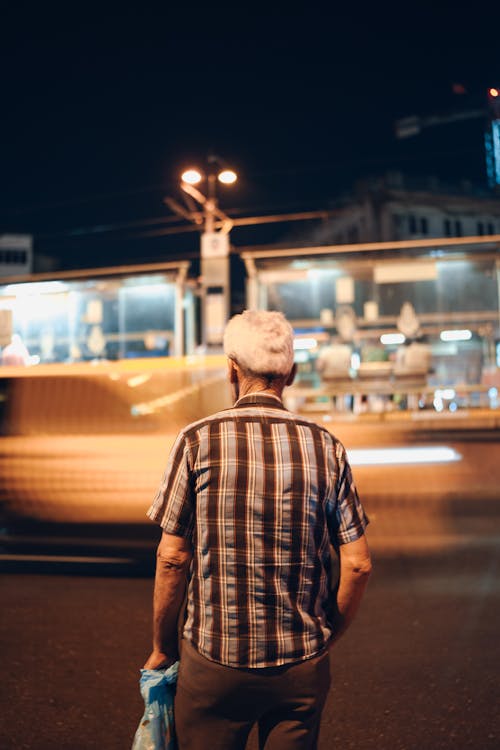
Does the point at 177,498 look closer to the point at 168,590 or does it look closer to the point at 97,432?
the point at 168,590

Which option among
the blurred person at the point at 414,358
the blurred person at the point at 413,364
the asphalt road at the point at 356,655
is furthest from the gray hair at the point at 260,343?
the blurred person at the point at 414,358

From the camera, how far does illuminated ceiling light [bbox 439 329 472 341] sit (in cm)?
1130

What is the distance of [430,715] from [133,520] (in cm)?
280

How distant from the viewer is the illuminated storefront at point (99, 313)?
38.8ft

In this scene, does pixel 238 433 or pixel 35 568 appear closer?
pixel 238 433

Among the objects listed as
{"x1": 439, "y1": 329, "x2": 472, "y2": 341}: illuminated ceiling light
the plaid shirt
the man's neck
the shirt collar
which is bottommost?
the plaid shirt

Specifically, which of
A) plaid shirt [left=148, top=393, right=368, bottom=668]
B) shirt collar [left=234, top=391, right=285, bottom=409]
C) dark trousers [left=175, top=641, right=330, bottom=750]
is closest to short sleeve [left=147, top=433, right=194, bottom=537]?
plaid shirt [left=148, top=393, right=368, bottom=668]

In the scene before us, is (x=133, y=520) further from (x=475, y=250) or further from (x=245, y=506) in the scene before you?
(x=475, y=250)

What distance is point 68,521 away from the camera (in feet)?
17.6

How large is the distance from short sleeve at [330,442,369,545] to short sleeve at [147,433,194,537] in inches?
15.2

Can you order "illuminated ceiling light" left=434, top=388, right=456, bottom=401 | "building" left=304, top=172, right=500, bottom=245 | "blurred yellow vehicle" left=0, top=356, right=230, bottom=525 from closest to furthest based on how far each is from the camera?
"blurred yellow vehicle" left=0, top=356, right=230, bottom=525, "illuminated ceiling light" left=434, top=388, right=456, bottom=401, "building" left=304, top=172, right=500, bottom=245

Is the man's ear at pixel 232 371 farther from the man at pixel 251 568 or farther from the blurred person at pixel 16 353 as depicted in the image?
the blurred person at pixel 16 353

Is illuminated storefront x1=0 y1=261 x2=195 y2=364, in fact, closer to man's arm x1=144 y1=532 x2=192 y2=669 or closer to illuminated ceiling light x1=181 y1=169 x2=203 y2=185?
illuminated ceiling light x1=181 y1=169 x2=203 y2=185

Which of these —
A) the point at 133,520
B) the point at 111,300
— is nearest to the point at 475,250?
the point at 111,300
